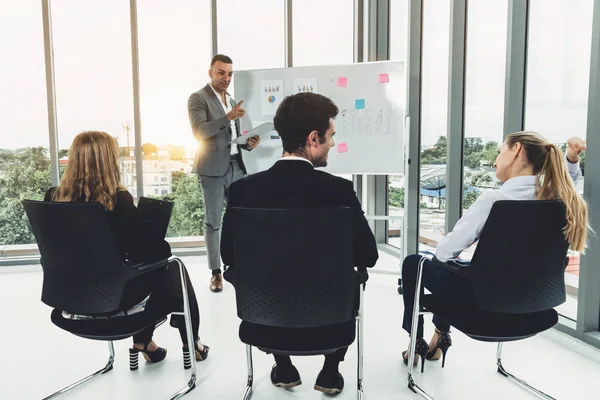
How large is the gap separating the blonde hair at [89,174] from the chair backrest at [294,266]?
658mm

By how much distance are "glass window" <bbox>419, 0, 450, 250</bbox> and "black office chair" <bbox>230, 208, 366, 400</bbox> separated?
230 cm

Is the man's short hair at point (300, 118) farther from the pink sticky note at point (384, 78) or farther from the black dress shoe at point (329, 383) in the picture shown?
the pink sticky note at point (384, 78)

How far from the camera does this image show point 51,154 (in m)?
4.18

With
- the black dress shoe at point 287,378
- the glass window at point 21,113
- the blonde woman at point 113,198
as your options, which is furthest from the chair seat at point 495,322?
the glass window at point 21,113

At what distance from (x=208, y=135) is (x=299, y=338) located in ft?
7.35

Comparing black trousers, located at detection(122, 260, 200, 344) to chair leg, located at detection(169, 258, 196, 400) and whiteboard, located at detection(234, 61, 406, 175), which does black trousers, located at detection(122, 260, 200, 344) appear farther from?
whiteboard, located at detection(234, 61, 406, 175)

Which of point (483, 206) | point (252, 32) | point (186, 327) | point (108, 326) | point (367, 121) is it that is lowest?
point (186, 327)

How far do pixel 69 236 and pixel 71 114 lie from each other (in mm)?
3222

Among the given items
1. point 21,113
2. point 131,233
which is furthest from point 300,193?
point 21,113

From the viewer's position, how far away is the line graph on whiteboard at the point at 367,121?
3.59 meters

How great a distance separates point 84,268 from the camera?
1521 millimetres

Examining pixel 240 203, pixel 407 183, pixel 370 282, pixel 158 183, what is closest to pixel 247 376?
pixel 240 203

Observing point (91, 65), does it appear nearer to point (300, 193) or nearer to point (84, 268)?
point (84, 268)

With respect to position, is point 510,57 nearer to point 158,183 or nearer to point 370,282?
point 370,282
